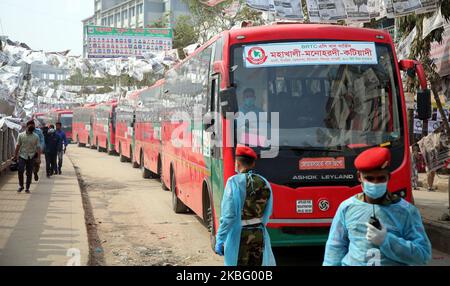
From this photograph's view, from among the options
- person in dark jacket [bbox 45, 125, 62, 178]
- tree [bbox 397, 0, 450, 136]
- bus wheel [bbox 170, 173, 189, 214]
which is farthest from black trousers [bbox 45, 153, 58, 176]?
tree [bbox 397, 0, 450, 136]

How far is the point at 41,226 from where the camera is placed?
1155 cm

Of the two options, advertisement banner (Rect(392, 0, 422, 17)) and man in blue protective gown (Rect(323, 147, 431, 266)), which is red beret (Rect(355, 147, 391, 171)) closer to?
man in blue protective gown (Rect(323, 147, 431, 266))

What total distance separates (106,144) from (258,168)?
3279cm

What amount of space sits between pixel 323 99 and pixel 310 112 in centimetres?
26

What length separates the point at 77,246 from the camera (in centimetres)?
949

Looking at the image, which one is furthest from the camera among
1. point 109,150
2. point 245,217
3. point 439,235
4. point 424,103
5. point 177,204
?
point 109,150

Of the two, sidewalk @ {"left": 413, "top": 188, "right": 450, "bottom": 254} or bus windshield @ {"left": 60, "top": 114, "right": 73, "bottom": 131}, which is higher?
bus windshield @ {"left": 60, "top": 114, "right": 73, "bottom": 131}

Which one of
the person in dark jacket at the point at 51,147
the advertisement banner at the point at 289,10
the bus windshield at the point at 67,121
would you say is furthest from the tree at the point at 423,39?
the bus windshield at the point at 67,121

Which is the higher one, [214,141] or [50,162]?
[214,141]

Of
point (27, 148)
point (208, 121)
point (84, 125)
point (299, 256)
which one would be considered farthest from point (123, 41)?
point (299, 256)

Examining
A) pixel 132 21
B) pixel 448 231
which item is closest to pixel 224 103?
pixel 448 231

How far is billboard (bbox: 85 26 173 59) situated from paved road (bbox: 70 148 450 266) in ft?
66.2

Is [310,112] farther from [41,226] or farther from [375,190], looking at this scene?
[41,226]

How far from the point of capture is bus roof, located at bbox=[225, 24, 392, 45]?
28.7 ft
